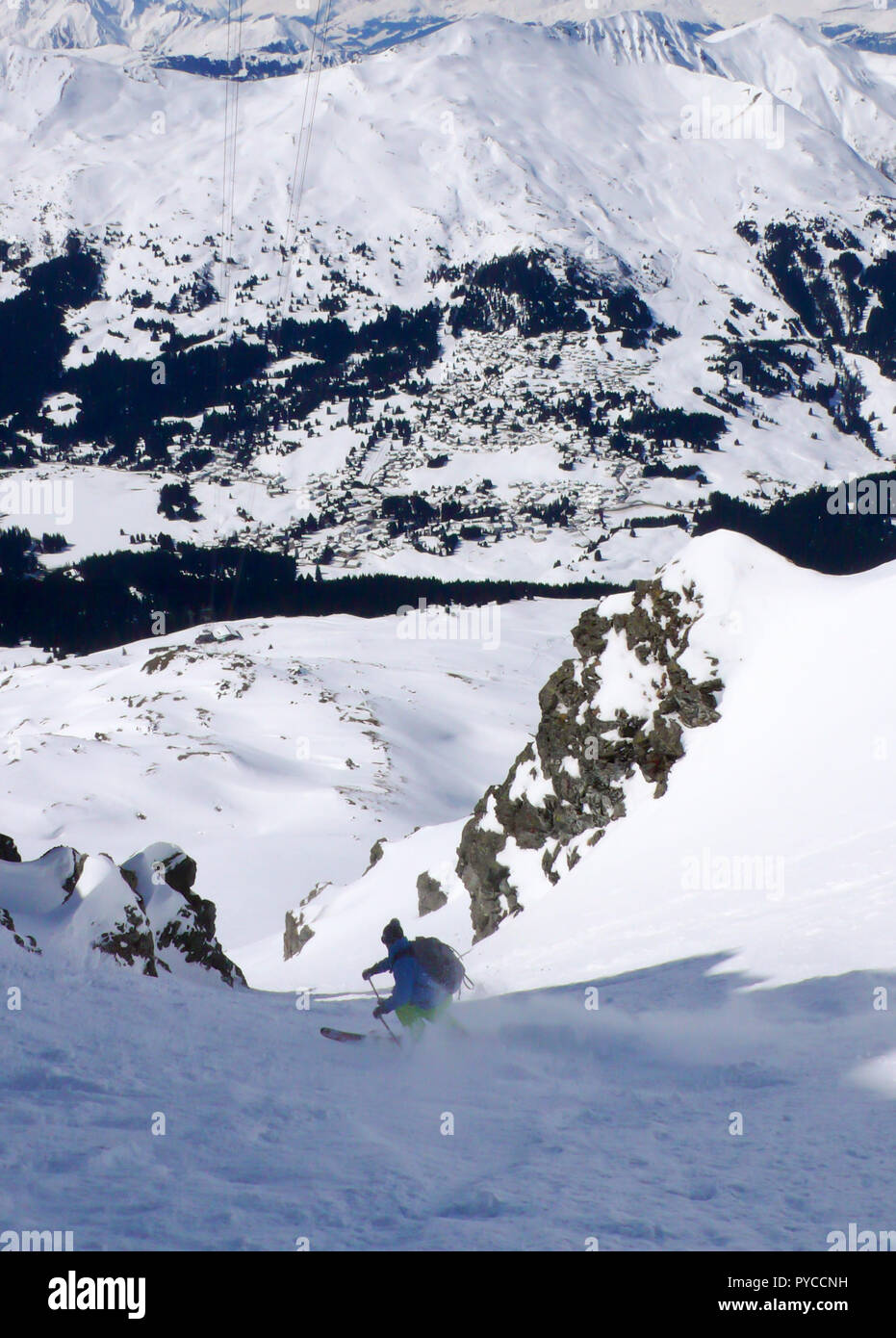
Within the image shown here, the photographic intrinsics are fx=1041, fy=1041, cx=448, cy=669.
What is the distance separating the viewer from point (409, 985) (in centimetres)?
1277

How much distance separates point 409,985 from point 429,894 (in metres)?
23.9

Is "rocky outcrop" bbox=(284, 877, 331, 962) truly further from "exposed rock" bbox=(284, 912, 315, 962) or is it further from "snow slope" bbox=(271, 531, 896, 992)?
"snow slope" bbox=(271, 531, 896, 992)

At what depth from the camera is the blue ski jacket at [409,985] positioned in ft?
41.9

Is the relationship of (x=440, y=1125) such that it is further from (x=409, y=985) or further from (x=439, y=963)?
(x=439, y=963)

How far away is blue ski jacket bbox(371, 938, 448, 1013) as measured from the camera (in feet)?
41.9

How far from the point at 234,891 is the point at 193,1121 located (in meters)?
43.0

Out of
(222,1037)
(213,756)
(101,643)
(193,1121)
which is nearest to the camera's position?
(193,1121)

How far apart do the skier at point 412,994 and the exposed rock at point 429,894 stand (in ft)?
74.1

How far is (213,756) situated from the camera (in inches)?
2726

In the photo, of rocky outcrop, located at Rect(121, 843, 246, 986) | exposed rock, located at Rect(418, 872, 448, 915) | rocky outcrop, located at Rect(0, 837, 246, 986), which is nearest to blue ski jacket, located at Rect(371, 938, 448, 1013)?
rocky outcrop, located at Rect(0, 837, 246, 986)

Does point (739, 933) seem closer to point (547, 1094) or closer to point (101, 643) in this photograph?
point (547, 1094)

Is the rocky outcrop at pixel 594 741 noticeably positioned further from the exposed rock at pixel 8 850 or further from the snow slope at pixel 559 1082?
the exposed rock at pixel 8 850

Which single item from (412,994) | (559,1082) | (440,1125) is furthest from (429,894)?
(440,1125)
